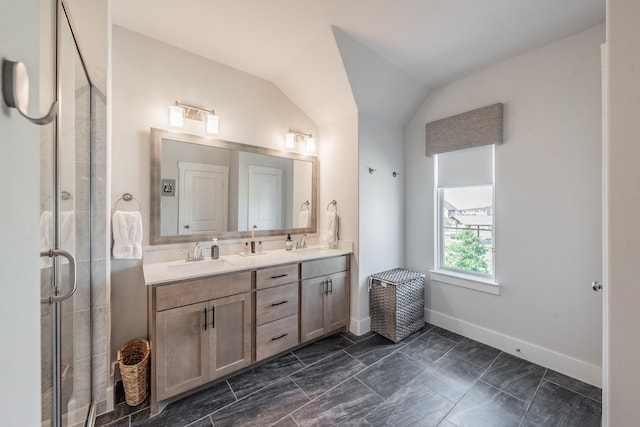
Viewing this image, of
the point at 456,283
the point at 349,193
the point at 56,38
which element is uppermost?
the point at 56,38

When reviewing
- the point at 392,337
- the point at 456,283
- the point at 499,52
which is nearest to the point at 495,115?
the point at 499,52

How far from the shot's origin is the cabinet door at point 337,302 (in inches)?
101

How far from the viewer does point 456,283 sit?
270 cm

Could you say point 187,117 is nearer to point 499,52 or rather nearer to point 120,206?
point 120,206

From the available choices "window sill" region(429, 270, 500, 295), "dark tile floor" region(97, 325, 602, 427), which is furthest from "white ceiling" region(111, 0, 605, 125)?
"dark tile floor" region(97, 325, 602, 427)

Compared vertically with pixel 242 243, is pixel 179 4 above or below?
above

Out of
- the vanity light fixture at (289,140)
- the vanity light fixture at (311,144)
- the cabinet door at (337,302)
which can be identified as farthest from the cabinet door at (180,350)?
the vanity light fixture at (311,144)

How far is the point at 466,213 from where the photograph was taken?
272 cm

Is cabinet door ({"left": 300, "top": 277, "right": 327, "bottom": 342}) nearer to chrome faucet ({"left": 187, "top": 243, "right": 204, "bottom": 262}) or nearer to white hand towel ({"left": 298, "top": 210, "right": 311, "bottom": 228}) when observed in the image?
white hand towel ({"left": 298, "top": 210, "right": 311, "bottom": 228})

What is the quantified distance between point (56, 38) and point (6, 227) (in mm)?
1127

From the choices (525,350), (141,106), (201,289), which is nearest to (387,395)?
(525,350)

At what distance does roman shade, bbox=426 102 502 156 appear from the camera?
2.38 m

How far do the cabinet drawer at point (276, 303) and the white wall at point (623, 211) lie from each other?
74.3 inches

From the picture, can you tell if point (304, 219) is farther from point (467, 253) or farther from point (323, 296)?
point (467, 253)
